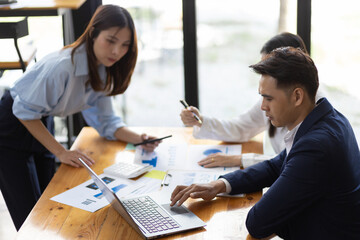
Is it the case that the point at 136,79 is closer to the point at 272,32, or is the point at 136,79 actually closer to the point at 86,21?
the point at 86,21

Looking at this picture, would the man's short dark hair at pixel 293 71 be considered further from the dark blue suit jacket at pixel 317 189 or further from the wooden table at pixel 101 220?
the wooden table at pixel 101 220

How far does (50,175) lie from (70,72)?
0.55 metres

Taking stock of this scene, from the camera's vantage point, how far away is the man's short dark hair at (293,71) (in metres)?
1.56

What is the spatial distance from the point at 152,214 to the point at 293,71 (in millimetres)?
629

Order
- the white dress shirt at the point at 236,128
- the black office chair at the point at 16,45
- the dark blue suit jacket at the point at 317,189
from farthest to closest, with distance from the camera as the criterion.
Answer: the black office chair at the point at 16,45 → the white dress shirt at the point at 236,128 → the dark blue suit jacket at the point at 317,189

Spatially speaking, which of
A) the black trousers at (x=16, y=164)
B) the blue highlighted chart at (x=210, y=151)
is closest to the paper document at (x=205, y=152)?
the blue highlighted chart at (x=210, y=151)

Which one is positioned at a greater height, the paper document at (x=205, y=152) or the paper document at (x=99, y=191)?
the paper document at (x=205, y=152)

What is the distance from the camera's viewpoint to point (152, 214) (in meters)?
1.65

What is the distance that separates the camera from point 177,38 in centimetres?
324

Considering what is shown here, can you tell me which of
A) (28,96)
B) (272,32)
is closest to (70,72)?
(28,96)

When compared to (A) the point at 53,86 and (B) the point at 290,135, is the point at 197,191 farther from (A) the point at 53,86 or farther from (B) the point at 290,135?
(A) the point at 53,86

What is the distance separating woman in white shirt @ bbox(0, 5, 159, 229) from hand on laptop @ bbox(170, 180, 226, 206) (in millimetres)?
516

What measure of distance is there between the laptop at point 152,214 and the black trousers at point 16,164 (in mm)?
619

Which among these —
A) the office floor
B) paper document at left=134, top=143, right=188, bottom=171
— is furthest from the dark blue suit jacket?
the office floor
